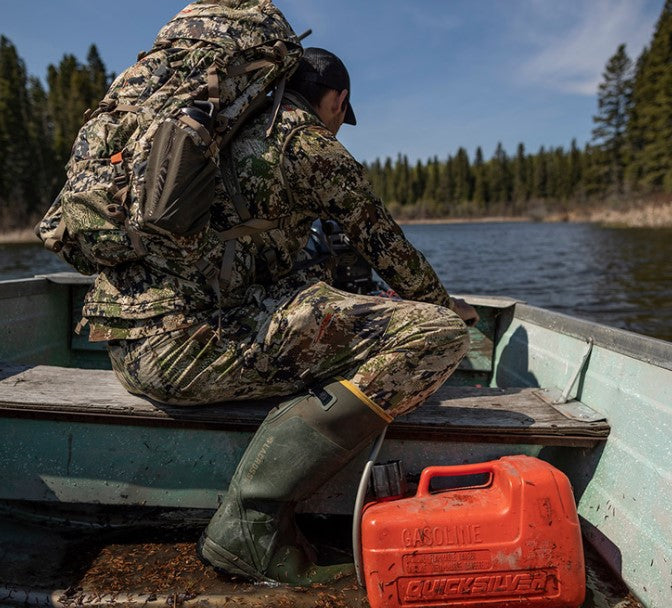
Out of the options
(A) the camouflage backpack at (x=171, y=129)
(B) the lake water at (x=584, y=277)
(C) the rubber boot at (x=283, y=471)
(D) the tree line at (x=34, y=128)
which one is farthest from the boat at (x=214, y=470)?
(D) the tree line at (x=34, y=128)

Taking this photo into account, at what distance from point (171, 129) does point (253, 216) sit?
43cm

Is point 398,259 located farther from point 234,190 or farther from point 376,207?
point 234,190

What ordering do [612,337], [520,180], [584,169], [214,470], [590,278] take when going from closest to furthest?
[214,470] → [612,337] → [590,278] → [584,169] → [520,180]

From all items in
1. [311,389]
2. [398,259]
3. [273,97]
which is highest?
[273,97]

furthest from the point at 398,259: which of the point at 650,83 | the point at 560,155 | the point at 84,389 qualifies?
the point at 560,155

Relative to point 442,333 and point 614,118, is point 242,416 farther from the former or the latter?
point 614,118

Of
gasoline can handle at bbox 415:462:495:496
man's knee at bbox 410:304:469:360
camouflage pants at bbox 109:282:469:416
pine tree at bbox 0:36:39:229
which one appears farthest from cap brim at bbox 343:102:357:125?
pine tree at bbox 0:36:39:229

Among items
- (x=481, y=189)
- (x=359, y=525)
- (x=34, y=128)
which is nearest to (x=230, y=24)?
(x=359, y=525)

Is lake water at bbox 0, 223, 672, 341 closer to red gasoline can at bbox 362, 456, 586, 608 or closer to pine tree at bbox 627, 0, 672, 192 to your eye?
red gasoline can at bbox 362, 456, 586, 608

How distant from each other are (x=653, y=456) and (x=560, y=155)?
373 feet

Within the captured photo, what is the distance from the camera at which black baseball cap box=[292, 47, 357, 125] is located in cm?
238

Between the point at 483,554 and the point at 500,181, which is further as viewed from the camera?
the point at 500,181

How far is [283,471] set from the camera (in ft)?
6.58

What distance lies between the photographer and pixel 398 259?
7.49 feet
